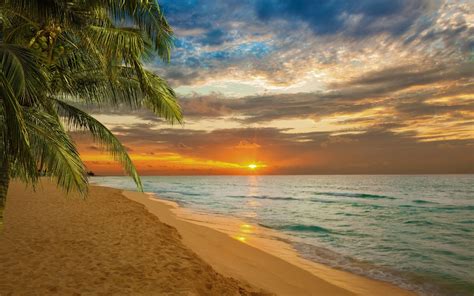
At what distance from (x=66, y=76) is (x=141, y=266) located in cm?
465

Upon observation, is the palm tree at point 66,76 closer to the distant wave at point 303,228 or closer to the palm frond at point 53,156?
the palm frond at point 53,156

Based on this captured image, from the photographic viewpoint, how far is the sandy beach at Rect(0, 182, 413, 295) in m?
5.76

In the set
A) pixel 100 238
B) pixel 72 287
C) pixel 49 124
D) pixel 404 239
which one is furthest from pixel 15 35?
pixel 404 239

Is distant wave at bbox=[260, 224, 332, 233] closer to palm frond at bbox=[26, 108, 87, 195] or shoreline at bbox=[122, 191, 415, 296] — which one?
shoreline at bbox=[122, 191, 415, 296]

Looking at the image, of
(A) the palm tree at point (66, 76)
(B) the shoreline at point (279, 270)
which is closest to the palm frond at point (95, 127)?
(A) the palm tree at point (66, 76)

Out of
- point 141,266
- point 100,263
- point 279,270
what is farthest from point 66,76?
point 279,270

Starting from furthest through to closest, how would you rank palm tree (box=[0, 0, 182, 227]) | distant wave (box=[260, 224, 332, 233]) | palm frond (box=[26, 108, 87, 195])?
1. distant wave (box=[260, 224, 332, 233])
2. palm frond (box=[26, 108, 87, 195])
3. palm tree (box=[0, 0, 182, 227])

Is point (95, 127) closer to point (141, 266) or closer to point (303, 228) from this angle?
point (141, 266)

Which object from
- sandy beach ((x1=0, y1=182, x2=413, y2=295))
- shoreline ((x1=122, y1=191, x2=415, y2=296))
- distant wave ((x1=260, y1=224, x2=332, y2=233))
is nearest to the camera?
sandy beach ((x1=0, y1=182, x2=413, y2=295))

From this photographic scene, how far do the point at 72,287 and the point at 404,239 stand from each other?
559 inches

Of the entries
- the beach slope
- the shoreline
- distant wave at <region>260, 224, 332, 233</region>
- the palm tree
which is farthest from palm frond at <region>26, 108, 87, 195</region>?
distant wave at <region>260, 224, 332, 233</region>

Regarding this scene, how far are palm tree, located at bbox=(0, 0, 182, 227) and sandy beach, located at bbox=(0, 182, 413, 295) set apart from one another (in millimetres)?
1646

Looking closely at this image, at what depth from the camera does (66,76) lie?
7.54 metres

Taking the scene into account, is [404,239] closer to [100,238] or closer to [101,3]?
[100,238]
